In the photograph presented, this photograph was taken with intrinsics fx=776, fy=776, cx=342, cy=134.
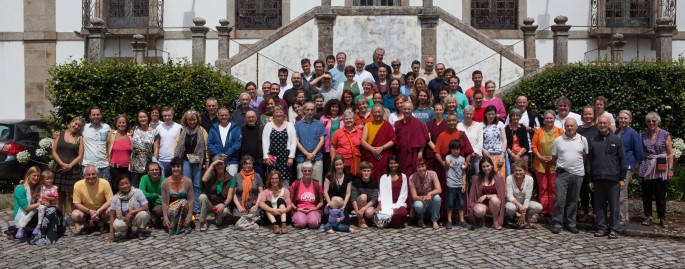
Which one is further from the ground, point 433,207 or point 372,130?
point 372,130

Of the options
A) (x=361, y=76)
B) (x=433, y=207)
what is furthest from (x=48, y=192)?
(x=361, y=76)

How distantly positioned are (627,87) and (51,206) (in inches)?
355

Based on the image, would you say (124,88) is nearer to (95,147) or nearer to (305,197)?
(95,147)

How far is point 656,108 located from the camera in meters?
12.7

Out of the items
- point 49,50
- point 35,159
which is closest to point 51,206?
point 35,159

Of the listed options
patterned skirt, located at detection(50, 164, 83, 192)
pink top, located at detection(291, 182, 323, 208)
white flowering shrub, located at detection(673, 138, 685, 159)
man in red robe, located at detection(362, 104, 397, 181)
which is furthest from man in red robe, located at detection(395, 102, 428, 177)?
patterned skirt, located at detection(50, 164, 83, 192)

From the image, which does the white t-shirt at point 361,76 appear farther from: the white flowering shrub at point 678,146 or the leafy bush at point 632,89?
Answer: the white flowering shrub at point 678,146

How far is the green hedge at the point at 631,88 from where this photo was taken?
1272cm

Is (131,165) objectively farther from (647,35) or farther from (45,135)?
(647,35)

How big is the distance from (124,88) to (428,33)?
632 cm

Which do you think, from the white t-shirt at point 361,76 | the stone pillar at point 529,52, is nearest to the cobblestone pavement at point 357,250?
the white t-shirt at point 361,76

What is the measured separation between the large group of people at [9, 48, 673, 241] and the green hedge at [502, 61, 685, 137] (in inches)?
97.7

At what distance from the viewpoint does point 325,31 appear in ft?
52.2

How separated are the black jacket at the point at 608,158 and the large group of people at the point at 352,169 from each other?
1 centimetres
